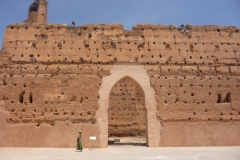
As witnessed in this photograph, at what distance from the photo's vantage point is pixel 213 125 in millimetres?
11883

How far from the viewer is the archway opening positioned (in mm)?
18219

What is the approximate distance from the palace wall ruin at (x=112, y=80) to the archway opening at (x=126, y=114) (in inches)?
238

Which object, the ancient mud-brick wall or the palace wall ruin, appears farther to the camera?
the ancient mud-brick wall

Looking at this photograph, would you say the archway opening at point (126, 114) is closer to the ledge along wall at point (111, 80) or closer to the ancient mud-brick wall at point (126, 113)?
the ancient mud-brick wall at point (126, 113)

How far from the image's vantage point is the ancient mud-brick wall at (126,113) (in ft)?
59.9

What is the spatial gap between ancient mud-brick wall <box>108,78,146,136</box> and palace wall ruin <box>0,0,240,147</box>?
6.05 meters

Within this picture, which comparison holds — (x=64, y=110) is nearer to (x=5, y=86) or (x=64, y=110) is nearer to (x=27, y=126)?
(x=27, y=126)

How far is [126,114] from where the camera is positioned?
18609 millimetres
